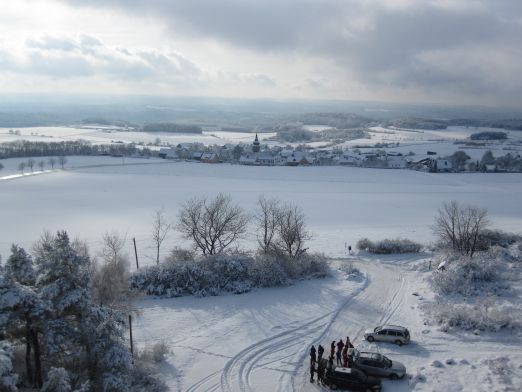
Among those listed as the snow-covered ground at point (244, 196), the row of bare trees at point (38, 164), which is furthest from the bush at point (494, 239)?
the row of bare trees at point (38, 164)

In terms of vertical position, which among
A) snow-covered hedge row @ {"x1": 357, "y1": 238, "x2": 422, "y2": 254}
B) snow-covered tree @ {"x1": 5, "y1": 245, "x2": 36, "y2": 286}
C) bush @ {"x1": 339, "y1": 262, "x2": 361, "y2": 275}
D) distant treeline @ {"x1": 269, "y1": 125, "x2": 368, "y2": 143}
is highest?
distant treeline @ {"x1": 269, "y1": 125, "x2": 368, "y2": 143}

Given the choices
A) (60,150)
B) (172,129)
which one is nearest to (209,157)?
(60,150)

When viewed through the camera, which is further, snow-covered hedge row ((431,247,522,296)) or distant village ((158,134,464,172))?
distant village ((158,134,464,172))

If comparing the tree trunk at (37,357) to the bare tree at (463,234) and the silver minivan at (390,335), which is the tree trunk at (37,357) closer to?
the silver minivan at (390,335)

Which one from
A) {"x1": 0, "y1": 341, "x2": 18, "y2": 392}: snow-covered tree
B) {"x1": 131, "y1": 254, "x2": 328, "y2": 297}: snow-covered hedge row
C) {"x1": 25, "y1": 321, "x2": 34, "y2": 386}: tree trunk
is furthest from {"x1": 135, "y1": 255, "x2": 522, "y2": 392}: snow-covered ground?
{"x1": 0, "y1": 341, "x2": 18, "y2": 392}: snow-covered tree

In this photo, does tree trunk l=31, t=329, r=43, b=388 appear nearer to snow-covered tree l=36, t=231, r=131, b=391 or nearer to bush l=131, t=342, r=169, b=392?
snow-covered tree l=36, t=231, r=131, b=391

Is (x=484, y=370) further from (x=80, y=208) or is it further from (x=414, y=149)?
(x=414, y=149)

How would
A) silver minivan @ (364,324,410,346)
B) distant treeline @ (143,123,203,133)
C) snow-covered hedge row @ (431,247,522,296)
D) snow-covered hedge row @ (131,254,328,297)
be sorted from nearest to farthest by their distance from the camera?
silver minivan @ (364,324,410,346)
snow-covered hedge row @ (431,247,522,296)
snow-covered hedge row @ (131,254,328,297)
distant treeline @ (143,123,203,133)

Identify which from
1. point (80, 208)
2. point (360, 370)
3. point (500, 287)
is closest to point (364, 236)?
point (500, 287)
